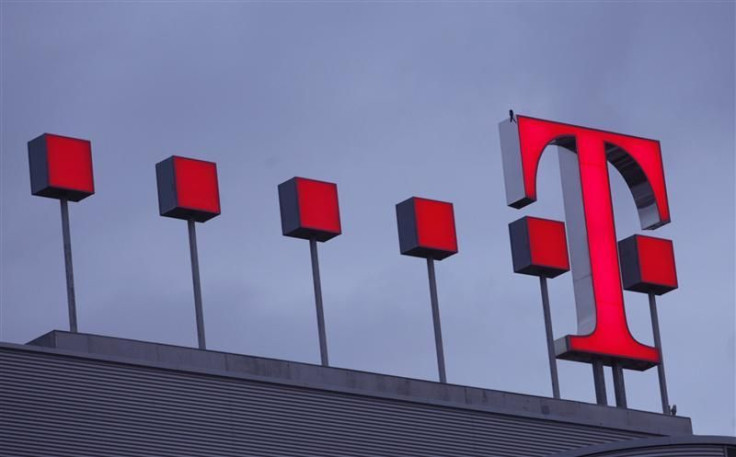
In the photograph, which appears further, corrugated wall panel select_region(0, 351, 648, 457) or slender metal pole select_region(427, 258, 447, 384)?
slender metal pole select_region(427, 258, 447, 384)

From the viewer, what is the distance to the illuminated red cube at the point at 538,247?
178ft

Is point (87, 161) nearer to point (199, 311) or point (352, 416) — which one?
point (199, 311)

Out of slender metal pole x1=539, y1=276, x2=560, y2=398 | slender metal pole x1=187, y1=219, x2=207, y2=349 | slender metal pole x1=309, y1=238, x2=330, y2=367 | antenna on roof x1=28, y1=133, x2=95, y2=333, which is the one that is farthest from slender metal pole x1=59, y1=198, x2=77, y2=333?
slender metal pole x1=539, y1=276, x2=560, y2=398

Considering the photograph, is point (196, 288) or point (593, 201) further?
point (593, 201)

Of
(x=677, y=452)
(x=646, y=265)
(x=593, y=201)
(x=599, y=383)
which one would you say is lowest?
(x=677, y=452)

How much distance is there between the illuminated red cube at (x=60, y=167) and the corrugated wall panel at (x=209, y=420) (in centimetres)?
498

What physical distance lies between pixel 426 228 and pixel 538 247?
3.21 meters

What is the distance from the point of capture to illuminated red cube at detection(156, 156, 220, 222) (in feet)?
163

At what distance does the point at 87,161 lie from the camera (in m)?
48.6

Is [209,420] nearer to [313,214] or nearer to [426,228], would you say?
[313,214]

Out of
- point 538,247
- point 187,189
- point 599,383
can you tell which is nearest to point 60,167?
point 187,189

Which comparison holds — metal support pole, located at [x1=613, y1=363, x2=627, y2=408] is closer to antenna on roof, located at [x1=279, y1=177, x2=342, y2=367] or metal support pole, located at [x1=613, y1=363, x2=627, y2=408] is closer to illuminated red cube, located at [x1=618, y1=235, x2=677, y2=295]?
illuminated red cube, located at [x1=618, y1=235, x2=677, y2=295]

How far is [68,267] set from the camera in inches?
1860

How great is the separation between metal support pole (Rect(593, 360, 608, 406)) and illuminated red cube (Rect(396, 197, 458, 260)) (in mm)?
4778
